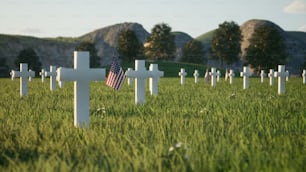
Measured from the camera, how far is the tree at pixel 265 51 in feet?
223

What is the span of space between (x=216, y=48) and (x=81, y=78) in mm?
79270

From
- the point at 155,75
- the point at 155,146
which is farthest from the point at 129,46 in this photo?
the point at 155,146

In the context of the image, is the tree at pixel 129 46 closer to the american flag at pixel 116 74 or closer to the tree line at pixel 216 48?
the tree line at pixel 216 48

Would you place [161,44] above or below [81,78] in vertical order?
above

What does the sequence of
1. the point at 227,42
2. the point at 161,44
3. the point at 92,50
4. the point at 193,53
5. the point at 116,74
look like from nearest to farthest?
1. the point at 116,74
2. the point at 227,42
3. the point at 92,50
4. the point at 161,44
5. the point at 193,53

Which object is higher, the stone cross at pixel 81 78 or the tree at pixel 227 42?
the tree at pixel 227 42

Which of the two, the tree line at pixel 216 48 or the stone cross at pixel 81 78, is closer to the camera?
the stone cross at pixel 81 78

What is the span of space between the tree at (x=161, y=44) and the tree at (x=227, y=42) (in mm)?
14020

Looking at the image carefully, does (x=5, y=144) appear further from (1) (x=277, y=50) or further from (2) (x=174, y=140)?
(1) (x=277, y=50)

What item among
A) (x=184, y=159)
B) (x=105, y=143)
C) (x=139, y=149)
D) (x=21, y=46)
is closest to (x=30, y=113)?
(x=105, y=143)

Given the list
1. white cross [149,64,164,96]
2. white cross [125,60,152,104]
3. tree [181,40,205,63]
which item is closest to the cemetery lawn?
white cross [125,60,152,104]

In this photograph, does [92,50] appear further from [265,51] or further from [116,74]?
[116,74]

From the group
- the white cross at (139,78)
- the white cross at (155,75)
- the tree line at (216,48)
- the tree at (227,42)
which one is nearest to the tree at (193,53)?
the tree line at (216,48)

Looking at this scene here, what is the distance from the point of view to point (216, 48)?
83688 millimetres
